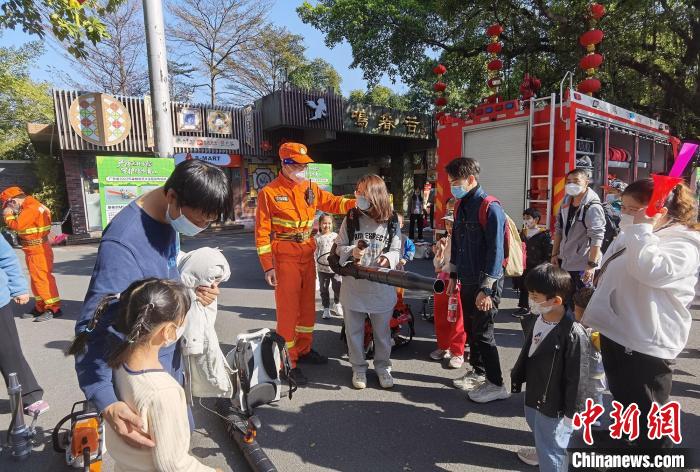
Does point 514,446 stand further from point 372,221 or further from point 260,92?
point 260,92

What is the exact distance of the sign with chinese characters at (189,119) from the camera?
13430 millimetres

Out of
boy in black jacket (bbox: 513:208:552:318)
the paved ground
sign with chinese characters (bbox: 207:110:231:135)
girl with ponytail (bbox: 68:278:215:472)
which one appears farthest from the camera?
sign with chinese characters (bbox: 207:110:231:135)

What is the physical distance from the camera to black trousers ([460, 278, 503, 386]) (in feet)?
9.64

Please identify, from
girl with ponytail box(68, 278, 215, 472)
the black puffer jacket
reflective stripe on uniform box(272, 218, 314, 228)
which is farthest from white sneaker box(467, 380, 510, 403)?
girl with ponytail box(68, 278, 215, 472)

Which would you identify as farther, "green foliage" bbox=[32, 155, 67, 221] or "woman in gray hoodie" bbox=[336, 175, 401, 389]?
"green foliage" bbox=[32, 155, 67, 221]

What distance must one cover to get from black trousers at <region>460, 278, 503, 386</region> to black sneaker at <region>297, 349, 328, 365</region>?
145 cm

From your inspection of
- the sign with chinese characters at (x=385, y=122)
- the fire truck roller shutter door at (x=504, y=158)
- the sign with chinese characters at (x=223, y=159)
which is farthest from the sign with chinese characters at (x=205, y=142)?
the fire truck roller shutter door at (x=504, y=158)

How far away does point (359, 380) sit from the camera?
11.0 ft

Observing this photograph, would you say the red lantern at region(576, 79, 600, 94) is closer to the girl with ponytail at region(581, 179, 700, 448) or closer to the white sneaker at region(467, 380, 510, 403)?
the girl with ponytail at region(581, 179, 700, 448)

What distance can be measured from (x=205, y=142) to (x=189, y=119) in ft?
2.99

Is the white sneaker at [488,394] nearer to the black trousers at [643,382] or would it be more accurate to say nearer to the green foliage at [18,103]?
the black trousers at [643,382]

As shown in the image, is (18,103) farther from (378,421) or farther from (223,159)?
(378,421)

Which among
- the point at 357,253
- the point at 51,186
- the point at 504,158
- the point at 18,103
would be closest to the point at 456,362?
the point at 357,253

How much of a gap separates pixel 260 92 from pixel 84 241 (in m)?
15.3
